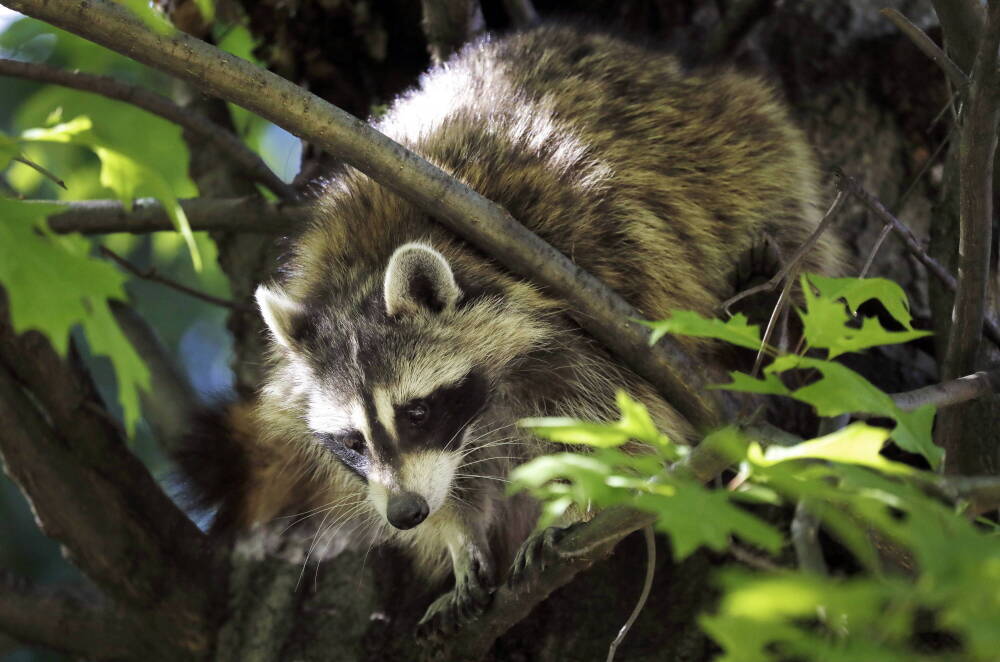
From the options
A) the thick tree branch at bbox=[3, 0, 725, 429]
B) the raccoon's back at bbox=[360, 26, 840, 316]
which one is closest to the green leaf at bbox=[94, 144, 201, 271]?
the thick tree branch at bbox=[3, 0, 725, 429]

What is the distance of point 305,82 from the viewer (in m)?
4.23

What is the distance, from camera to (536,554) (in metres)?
2.73

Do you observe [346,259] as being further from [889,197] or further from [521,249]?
[889,197]

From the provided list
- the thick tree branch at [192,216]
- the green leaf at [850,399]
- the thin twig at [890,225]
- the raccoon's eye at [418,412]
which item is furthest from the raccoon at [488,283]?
the green leaf at [850,399]

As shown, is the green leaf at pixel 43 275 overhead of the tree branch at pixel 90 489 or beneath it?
overhead

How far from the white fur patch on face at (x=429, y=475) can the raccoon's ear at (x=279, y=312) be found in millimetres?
571

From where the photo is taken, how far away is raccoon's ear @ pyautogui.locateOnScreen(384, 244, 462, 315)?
2811 millimetres

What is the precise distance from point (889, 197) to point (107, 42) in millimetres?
2762

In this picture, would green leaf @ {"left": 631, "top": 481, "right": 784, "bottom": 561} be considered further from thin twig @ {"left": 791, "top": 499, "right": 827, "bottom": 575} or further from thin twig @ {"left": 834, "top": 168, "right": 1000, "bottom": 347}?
thin twig @ {"left": 834, "top": 168, "right": 1000, "bottom": 347}

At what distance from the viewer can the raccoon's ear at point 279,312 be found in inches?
120

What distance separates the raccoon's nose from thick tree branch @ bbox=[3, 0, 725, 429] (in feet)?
2.16

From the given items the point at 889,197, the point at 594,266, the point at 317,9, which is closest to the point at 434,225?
the point at 594,266

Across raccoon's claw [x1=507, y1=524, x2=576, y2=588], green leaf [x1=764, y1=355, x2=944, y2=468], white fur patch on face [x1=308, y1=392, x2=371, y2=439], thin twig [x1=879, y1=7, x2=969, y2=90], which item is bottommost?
raccoon's claw [x1=507, y1=524, x2=576, y2=588]

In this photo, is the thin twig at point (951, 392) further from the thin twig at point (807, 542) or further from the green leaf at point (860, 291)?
the thin twig at point (807, 542)
